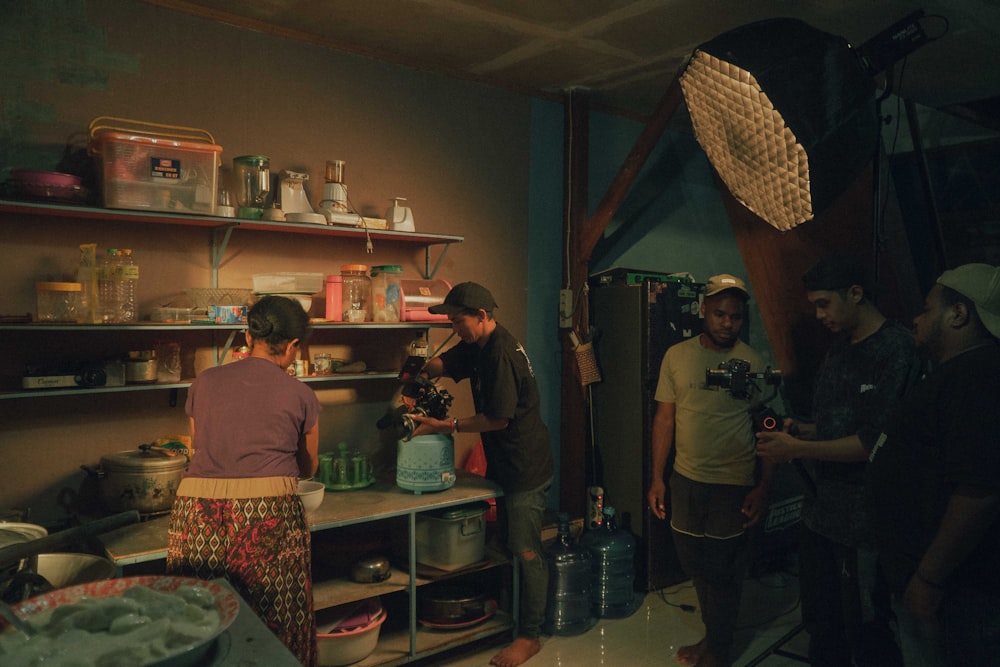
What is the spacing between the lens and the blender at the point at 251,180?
2.88m

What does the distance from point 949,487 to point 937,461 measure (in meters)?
0.07

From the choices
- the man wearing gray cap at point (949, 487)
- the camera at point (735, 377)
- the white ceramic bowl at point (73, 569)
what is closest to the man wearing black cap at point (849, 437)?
the camera at point (735, 377)

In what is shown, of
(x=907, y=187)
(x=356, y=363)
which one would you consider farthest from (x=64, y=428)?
(x=907, y=187)

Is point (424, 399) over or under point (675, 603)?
over

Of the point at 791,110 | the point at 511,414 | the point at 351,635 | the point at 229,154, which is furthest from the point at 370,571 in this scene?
the point at 791,110

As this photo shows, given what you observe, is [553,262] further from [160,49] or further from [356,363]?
[160,49]

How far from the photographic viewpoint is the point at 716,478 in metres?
2.93

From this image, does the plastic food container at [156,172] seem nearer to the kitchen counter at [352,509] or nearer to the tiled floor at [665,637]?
the kitchen counter at [352,509]

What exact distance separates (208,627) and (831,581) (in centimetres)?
229

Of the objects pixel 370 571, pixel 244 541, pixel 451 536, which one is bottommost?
pixel 370 571

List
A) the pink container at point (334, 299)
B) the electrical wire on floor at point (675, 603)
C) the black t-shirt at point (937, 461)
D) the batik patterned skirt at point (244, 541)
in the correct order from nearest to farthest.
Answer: the black t-shirt at point (937, 461), the batik patterned skirt at point (244, 541), the pink container at point (334, 299), the electrical wire on floor at point (675, 603)

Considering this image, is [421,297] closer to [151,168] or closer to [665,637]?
[151,168]

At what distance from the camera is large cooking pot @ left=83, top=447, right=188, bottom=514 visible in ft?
8.18

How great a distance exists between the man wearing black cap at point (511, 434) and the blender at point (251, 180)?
0.87m
